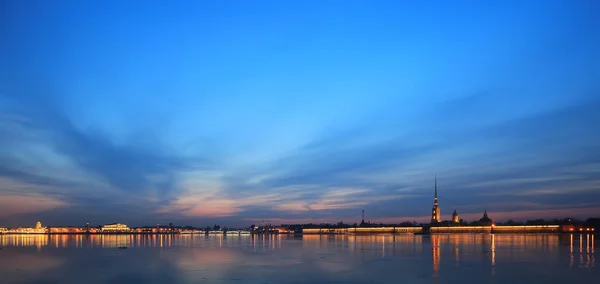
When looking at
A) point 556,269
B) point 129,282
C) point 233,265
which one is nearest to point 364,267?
point 233,265

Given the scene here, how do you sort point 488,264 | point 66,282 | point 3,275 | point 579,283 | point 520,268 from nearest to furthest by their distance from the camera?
point 579,283 → point 66,282 → point 3,275 → point 520,268 → point 488,264

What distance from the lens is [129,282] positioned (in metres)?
32.9

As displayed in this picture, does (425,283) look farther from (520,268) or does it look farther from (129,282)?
(129,282)

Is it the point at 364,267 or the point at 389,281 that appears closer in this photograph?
the point at 389,281

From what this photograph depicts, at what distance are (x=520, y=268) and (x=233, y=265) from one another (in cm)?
2297

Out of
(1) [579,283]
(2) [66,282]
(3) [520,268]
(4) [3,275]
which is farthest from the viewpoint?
(3) [520,268]

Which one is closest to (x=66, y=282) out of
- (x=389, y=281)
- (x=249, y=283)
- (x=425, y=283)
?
(x=249, y=283)

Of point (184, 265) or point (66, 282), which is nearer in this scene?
point (66, 282)

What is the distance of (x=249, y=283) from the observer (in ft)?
104

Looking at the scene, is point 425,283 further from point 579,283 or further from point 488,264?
point 488,264

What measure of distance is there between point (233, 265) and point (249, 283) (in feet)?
41.8

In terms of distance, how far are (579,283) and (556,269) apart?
28.5 feet

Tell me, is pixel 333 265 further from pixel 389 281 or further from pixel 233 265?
pixel 389 281

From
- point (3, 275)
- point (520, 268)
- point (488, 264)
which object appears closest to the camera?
point (3, 275)
